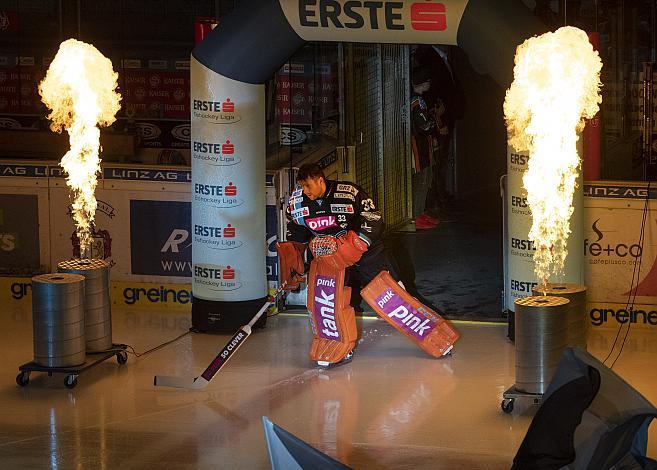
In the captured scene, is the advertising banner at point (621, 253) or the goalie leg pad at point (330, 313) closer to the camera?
the goalie leg pad at point (330, 313)

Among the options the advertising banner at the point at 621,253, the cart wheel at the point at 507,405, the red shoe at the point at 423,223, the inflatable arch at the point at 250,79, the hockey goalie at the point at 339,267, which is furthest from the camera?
the red shoe at the point at 423,223

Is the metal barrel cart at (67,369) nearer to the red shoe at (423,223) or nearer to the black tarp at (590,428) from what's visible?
the black tarp at (590,428)

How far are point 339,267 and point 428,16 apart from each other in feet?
6.73

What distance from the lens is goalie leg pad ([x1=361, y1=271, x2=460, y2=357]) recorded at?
1039 cm

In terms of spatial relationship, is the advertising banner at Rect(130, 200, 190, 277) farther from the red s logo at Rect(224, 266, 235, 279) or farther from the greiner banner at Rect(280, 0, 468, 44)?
the greiner banner at Rect(280, 0, 468, 44)

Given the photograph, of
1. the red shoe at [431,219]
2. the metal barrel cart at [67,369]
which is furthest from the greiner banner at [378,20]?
the red shoe at [431,219]

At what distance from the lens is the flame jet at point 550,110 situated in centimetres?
911

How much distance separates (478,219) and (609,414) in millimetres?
10574

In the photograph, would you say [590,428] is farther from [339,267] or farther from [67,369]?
[67,369]

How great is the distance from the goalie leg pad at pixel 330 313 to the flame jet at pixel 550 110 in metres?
Result: 1.56

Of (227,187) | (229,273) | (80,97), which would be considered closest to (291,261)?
(229,273)

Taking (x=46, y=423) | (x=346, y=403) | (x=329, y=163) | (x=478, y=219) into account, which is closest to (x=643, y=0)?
(x=478, y=219)

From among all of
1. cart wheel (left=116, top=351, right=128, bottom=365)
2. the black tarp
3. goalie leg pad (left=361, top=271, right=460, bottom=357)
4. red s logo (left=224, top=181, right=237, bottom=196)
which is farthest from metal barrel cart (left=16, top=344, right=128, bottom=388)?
the black tarp

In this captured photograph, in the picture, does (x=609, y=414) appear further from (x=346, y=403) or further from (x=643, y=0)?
(x=643, y=0)
